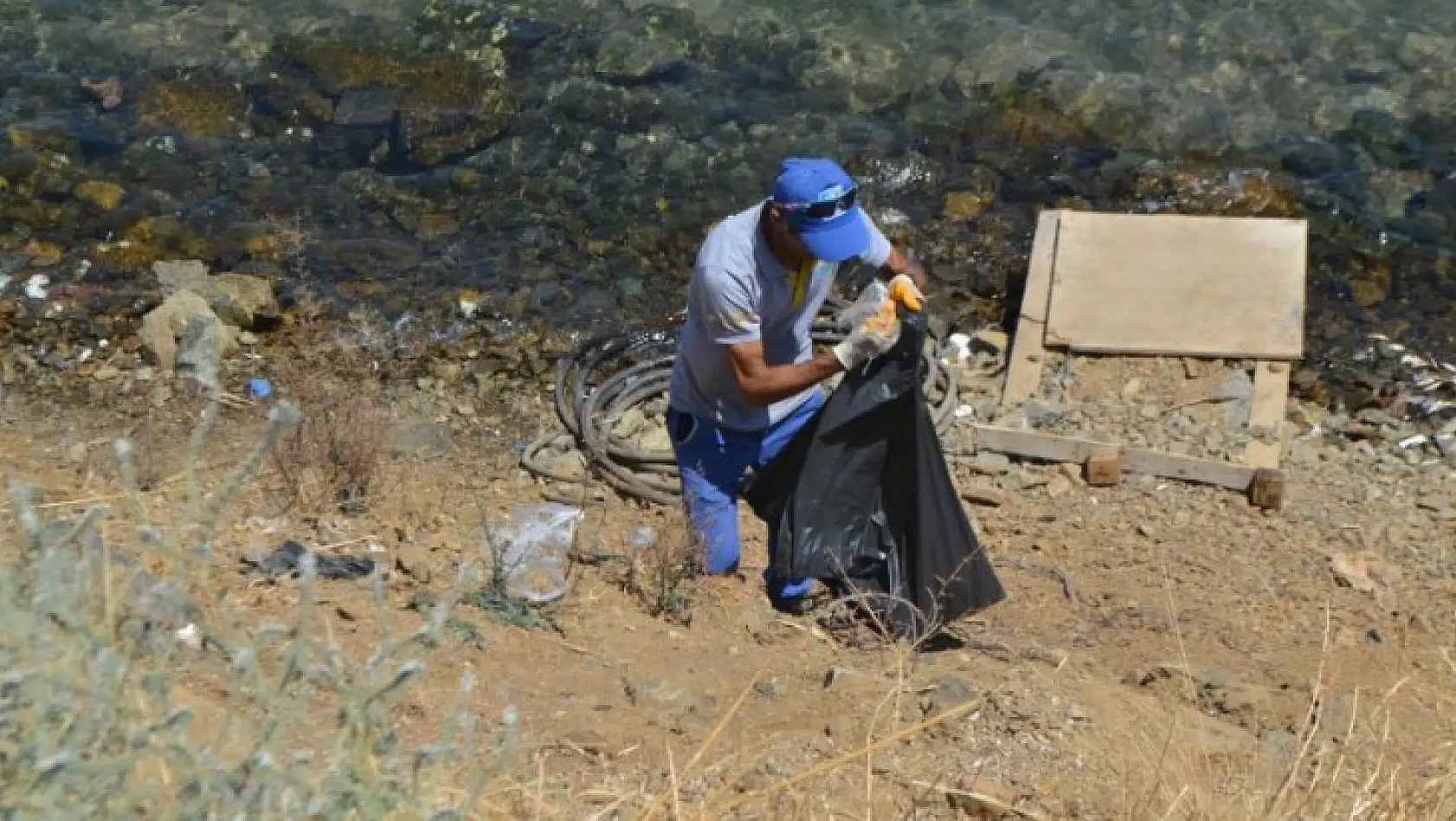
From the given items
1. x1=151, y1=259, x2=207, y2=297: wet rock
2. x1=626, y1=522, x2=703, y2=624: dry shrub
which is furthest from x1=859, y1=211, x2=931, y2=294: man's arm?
x1=151, y1=259, x2=207, y2=297: wet rock

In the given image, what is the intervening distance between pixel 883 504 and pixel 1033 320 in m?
2.51

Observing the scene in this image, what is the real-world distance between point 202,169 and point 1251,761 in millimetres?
7086

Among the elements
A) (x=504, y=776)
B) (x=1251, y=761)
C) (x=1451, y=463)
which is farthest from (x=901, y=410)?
(x=1451, y=463)

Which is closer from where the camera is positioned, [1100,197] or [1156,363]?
[1156,363]

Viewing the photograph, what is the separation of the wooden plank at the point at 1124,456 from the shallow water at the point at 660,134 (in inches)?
54.3

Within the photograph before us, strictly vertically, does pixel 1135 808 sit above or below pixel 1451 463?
above

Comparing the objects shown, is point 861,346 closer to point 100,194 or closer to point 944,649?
point 944,649

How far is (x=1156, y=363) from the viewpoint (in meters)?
7.47

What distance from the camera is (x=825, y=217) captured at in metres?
4.81

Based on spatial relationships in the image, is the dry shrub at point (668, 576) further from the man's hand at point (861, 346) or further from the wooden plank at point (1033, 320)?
the wooden plank at point (1033, 320)

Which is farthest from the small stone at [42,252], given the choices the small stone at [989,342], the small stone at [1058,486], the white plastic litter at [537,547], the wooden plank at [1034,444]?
the small stone at [1058,486]

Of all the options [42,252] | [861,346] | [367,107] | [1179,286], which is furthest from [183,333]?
[1179,286]

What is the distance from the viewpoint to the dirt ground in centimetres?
399

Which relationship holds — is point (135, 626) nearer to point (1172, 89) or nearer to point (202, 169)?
point (202, 169)
